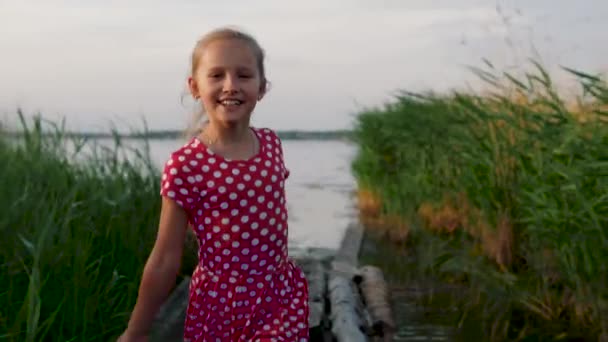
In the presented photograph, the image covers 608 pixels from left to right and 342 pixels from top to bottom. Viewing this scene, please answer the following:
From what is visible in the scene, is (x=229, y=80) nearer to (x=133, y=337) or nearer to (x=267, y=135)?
(x=267, y=135)

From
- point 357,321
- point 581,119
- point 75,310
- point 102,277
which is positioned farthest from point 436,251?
point 75,310

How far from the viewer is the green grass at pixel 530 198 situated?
4770 millimetres

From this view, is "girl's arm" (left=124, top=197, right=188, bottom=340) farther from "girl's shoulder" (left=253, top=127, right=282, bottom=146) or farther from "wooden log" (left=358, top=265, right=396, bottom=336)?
"wooden log" (left=358, top=265, right=396, bottom=336)

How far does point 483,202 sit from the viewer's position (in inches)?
260

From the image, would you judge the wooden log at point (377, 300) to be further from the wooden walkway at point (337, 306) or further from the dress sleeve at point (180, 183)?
the dress sleeve at point (180, 183)

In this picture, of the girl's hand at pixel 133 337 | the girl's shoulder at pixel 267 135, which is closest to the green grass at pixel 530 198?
the girl's shoulder at pixel 267 135

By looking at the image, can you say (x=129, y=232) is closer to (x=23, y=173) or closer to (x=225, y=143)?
(x=23, y=173)

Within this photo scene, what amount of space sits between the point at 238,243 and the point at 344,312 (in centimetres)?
223

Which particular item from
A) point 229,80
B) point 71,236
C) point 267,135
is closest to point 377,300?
point 71,236

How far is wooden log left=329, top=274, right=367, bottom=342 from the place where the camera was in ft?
14.2

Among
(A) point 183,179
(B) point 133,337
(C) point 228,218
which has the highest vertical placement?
(A) point 183,179

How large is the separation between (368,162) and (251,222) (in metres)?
9.40

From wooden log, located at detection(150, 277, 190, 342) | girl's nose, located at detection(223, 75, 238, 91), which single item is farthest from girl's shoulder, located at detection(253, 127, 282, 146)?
wooden log, located at detection(150, 277, 190, 342)

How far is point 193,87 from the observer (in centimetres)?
265
